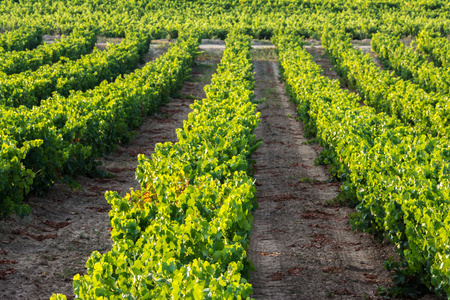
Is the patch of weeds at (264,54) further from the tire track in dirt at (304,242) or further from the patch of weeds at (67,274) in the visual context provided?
the patch of weeds at (67,274)

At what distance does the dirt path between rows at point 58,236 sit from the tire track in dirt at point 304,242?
9.51 ft

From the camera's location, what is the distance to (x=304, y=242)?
10352 mm

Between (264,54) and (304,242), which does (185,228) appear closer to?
(304,242)

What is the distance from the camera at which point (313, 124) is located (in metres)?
17.0

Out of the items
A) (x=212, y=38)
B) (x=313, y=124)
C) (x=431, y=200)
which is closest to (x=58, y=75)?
(x=313, y=124)

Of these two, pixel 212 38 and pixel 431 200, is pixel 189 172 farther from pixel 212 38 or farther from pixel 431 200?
pixel 212 38

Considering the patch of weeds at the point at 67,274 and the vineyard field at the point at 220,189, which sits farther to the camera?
the patch of weeds at the point at 67,274

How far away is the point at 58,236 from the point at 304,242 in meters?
4.44

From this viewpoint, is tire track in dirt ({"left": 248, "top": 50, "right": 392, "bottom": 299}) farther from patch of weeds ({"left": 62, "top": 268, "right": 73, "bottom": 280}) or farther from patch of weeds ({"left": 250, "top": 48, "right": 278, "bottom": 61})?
patch of weeds ({"left": 250, "top": 48, "right": 278, "bottom": 61})

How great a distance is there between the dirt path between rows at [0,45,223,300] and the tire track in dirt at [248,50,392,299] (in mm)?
2898

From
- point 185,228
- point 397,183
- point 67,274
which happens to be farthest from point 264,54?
point 185,228

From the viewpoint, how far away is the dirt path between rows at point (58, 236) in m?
8.41

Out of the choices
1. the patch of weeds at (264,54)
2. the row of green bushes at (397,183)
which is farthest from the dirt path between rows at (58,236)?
the patch of weeds at (264,54)

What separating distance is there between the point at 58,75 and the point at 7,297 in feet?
44.7
